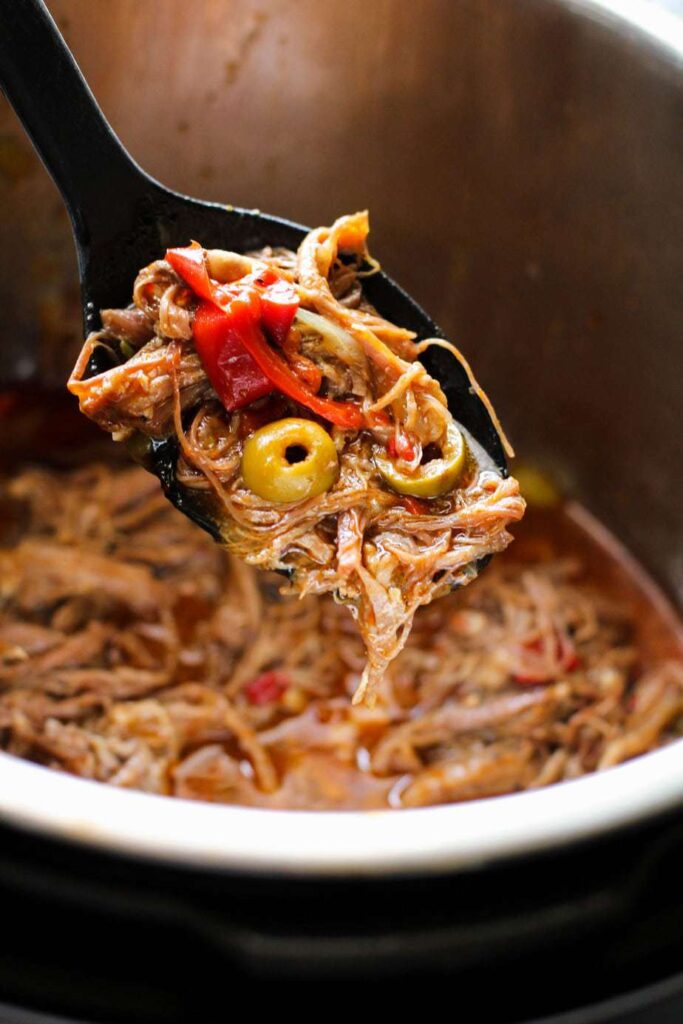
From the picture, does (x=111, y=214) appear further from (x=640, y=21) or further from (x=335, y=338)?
(x=640, y=21)

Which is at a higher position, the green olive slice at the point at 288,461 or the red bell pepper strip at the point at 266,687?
the green olive slice at the point at 288,461

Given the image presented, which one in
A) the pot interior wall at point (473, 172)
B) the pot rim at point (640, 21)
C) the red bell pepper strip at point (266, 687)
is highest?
the pot rim at point (640, 21)

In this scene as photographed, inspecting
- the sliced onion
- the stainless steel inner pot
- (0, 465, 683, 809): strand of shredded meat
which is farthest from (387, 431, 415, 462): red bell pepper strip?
the stainless steel inner pot

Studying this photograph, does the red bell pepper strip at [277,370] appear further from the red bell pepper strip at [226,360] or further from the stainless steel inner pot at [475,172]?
the stainless steel inner pot at [475,172]

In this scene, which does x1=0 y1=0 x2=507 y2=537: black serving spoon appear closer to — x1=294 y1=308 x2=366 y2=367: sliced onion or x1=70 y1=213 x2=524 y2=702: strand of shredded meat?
x1=70 y1=213 x2=524 y2=702: strand of shredded meat

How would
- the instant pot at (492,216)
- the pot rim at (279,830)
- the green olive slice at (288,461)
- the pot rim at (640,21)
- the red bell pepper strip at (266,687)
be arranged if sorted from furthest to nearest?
the red bell pepper strip at (266,687), the pot rim at (640,21), the green olive slice at (288,461), the instant pot at (492,216), the pot rim at (279,830)

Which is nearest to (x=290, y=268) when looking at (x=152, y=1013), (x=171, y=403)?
(x=171, y=403)

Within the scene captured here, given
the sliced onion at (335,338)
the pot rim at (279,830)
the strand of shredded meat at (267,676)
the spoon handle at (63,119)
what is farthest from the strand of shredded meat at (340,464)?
the strand of shredded meat at (267,676)
